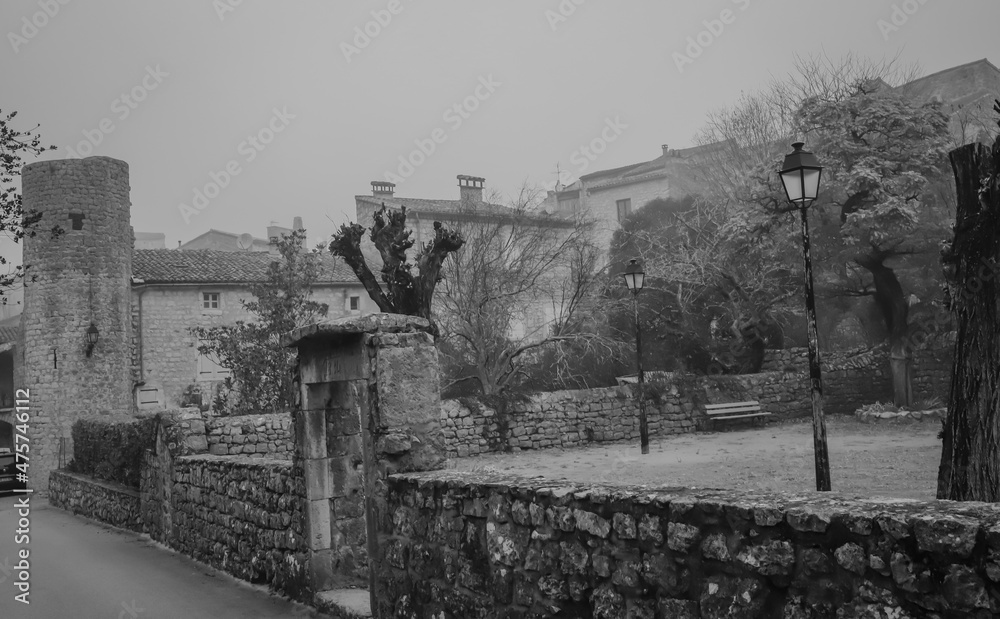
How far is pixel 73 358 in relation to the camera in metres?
26.2

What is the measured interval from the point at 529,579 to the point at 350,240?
6.95m

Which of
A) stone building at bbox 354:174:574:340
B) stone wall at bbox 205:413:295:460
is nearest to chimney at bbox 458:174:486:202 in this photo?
stone building at bbox 354:174:574:340

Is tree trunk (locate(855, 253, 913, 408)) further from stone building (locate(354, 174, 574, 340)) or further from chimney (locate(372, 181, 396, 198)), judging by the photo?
chimney (locate(372, 181, 396, 198))

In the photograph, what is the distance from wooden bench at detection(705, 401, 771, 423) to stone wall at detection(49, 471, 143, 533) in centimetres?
1283

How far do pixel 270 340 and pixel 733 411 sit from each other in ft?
37.6

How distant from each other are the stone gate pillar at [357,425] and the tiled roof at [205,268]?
24361 millimetres

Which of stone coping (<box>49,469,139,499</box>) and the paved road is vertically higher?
stone coping (<box>49,469,139,499</box>)

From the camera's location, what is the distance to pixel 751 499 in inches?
128

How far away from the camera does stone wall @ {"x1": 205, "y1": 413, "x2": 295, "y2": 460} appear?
12.5 metres

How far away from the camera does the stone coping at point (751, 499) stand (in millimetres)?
2631

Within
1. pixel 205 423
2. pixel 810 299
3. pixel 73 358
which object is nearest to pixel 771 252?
pixel 810 299

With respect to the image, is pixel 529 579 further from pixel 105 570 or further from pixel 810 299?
pixel 105 570

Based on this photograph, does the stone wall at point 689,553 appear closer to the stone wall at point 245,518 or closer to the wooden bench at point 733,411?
the stone wall at point 245,518

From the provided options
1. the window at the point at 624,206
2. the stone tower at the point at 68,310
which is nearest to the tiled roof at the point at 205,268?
the stone tower at the point at 68,310
